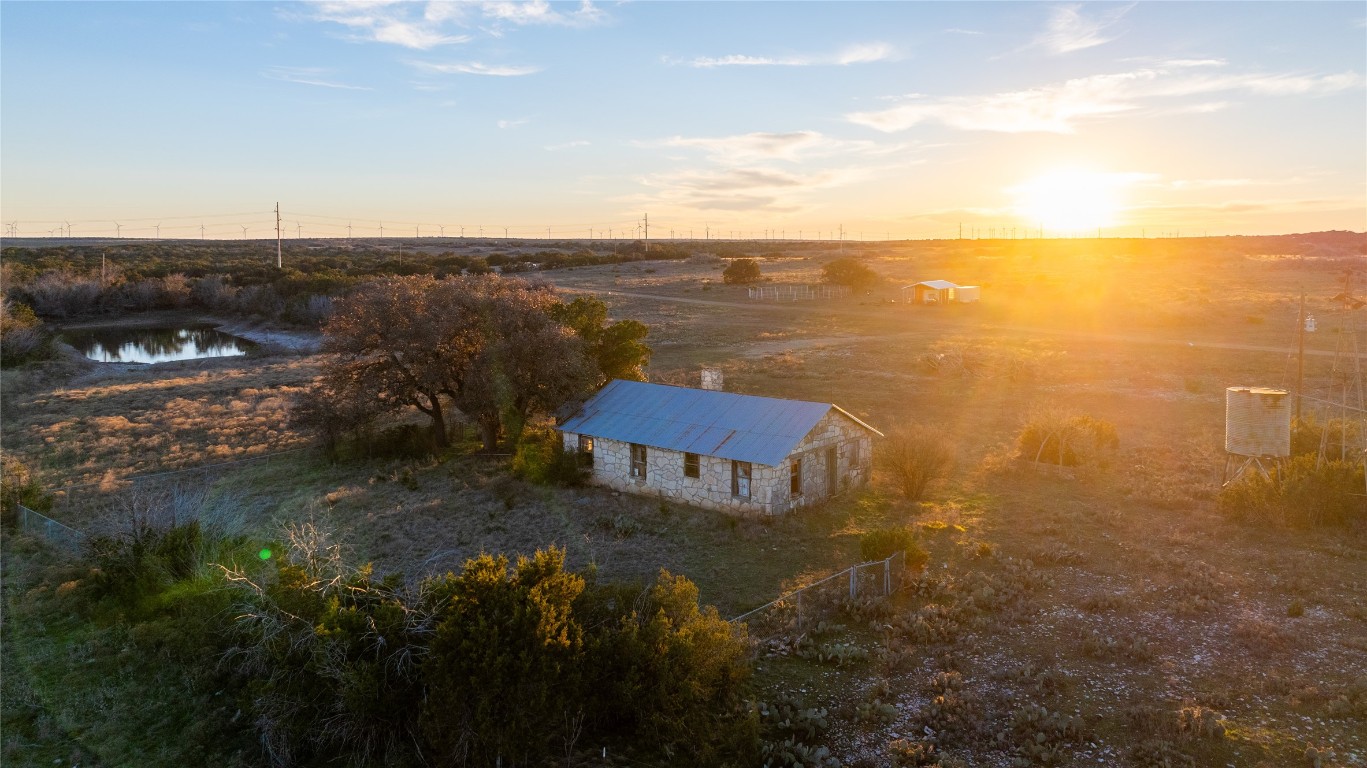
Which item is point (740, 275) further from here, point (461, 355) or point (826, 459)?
point (826, 459)

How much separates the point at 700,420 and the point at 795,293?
57.7 m

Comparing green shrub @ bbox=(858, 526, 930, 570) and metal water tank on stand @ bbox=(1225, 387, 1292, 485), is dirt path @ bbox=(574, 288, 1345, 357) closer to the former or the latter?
metal water tank on stand @ bbox=(1225, 387, 1292, 485)

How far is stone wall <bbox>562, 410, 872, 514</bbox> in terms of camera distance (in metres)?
20.7

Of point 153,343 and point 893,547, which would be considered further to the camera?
point 153,343

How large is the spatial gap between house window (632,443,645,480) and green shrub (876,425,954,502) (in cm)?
652

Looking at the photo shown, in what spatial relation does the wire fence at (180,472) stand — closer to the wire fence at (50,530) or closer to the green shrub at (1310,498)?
the wire fence at (50,530)

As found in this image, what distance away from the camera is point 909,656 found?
13.9 m

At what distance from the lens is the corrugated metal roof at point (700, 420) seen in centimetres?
2100

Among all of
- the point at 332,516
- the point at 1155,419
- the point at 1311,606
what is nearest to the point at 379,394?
the point at 332,516

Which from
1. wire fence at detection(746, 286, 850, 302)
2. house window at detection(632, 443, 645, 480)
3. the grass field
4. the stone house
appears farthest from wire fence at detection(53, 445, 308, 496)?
wire fence at detection(746, 286, 850, 302)

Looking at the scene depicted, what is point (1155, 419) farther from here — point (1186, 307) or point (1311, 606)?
point (1186, 307)

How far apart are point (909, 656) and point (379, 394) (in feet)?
64.0

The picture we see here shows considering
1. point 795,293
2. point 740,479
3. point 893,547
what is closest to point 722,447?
point 740,479

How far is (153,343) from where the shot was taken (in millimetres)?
63375
